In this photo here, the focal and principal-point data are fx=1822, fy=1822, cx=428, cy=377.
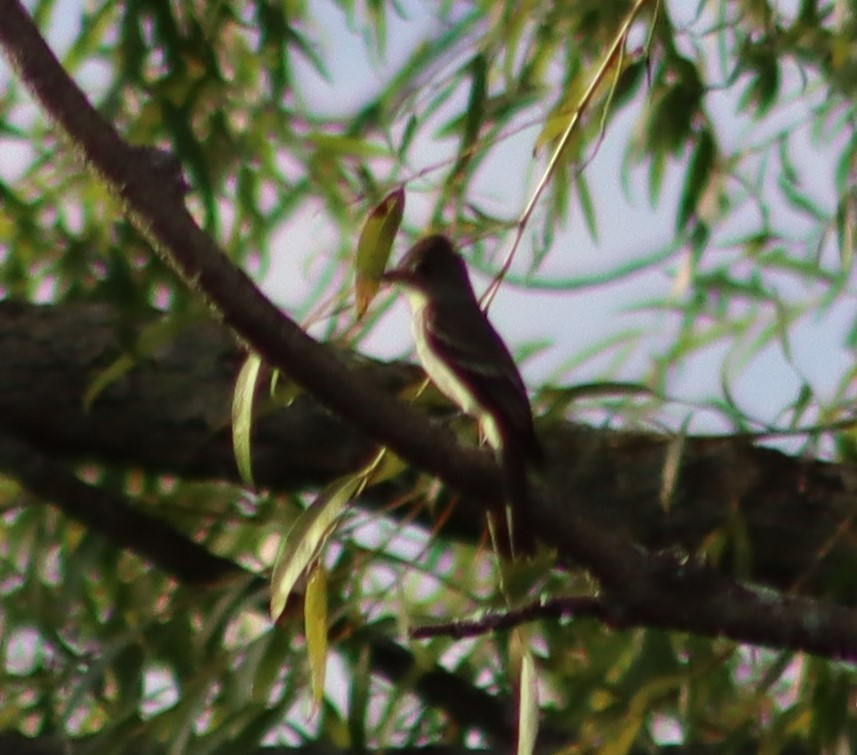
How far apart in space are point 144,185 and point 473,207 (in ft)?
2.13

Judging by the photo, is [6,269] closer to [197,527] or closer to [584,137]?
[197,527]

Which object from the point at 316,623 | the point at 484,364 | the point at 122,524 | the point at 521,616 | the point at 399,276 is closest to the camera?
the point at 521,616

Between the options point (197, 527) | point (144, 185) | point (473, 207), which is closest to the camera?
point (144, 185)

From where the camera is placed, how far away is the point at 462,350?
6.36 feet

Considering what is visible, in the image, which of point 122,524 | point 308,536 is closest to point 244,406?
point 308,536

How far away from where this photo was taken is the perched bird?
1.80 meters

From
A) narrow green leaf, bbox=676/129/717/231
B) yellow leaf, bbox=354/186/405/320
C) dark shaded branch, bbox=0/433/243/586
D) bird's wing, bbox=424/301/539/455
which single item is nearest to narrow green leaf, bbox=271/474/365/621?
yellow leaf, bbox=354/186/405/320

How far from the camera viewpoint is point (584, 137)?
7.58 ft

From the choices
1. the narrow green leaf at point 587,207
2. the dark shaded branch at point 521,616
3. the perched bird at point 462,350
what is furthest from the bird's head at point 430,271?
the dark shaded branch at point 521,616

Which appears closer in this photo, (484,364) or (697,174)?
(484,364)

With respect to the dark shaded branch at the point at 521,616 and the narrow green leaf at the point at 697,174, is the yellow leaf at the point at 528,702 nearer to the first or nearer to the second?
the dark shaded branch at the point at 521,616

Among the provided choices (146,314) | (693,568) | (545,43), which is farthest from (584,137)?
(693,568)

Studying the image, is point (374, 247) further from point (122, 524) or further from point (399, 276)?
point (122, 524)

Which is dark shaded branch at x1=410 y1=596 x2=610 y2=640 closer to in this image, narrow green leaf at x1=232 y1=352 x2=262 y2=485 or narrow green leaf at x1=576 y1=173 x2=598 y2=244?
narrow green leaf at x1=232 y1=352 x2=262 y2=485
